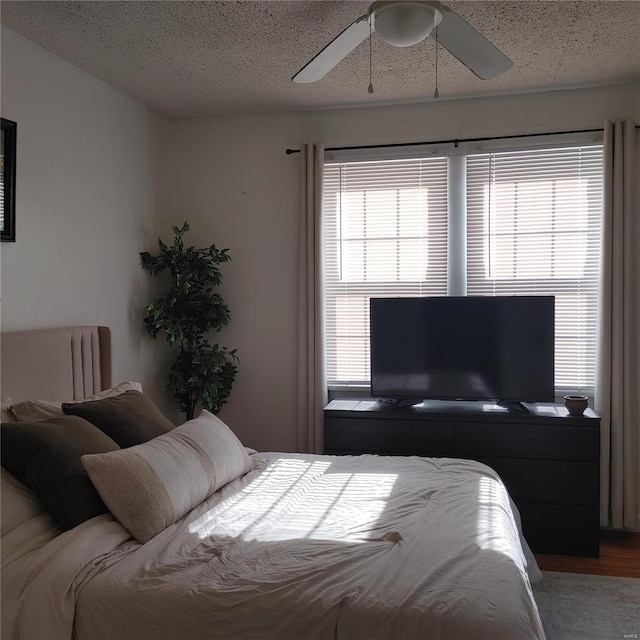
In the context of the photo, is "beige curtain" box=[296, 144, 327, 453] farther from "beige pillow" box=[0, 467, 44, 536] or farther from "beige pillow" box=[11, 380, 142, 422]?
"beige pillow" box=[0, 467, 44, 536]

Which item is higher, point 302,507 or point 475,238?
point 475,238

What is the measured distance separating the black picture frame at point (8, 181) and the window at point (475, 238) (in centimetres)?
198

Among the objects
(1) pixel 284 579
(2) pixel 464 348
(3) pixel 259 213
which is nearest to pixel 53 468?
(1) pixel 284 579

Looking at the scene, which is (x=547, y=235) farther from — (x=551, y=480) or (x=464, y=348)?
(x=551, y=480)

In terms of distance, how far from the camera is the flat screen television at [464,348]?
356 cm

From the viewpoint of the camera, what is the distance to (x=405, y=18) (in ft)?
7.20

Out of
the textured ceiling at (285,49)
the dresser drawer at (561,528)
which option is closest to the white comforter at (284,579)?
the dresser drawer at (561,528)

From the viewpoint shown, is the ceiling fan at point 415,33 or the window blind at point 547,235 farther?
the window blind at point 547,235

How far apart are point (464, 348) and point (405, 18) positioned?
2026 millimetres

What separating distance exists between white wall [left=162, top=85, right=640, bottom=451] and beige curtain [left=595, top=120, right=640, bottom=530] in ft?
3.95

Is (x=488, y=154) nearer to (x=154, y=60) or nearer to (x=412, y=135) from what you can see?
(x=412, y=135)

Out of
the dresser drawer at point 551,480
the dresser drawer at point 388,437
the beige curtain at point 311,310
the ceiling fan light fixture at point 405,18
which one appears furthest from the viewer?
the beige curtain at point 311,310

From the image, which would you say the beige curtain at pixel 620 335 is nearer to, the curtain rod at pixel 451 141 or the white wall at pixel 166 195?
the curtain rod at pixel 451 141

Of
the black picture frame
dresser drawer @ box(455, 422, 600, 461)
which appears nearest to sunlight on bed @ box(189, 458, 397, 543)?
dresser drawer @ box(455, 422, 600, 461)
